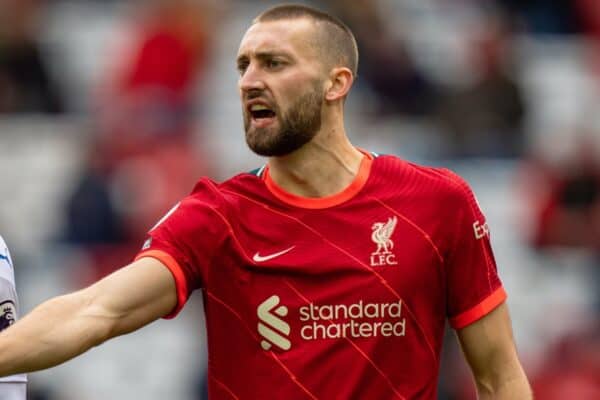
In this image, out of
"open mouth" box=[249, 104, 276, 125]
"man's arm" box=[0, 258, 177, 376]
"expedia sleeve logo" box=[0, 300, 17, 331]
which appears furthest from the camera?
"open mouth" box=[249, 104, 276, 125]

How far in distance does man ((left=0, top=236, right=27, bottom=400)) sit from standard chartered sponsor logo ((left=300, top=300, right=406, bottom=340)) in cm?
110

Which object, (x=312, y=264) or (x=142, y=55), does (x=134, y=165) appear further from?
(x=312, y=264)

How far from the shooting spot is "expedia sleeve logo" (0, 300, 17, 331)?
6.61 m

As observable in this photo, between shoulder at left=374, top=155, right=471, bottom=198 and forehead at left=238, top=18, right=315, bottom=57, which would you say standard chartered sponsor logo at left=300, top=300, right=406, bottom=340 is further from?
forehead at left=238, top=18, right=315, bottom=57

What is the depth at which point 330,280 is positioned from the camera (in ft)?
22.4

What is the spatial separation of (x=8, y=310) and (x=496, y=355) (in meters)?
1.92

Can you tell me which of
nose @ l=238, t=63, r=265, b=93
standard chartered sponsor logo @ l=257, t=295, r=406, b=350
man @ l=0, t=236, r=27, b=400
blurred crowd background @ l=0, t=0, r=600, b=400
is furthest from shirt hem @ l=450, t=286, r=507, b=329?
blurred crowd background @ l=0, t=0, r=600, b=400

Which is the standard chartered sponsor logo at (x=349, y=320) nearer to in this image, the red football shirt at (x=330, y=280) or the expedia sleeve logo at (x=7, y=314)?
the red football shirt at (x=330, y=280)

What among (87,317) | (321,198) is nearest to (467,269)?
(321,198)

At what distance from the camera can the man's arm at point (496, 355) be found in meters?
6.93

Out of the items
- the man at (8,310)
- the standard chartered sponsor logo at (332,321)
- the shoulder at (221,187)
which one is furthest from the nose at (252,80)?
the man at (8,310)

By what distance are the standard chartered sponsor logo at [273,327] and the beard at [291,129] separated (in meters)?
0.60

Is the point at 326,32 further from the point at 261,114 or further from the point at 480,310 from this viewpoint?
the point at 480,310

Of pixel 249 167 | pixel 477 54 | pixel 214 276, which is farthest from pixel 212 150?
pixel 214 276
